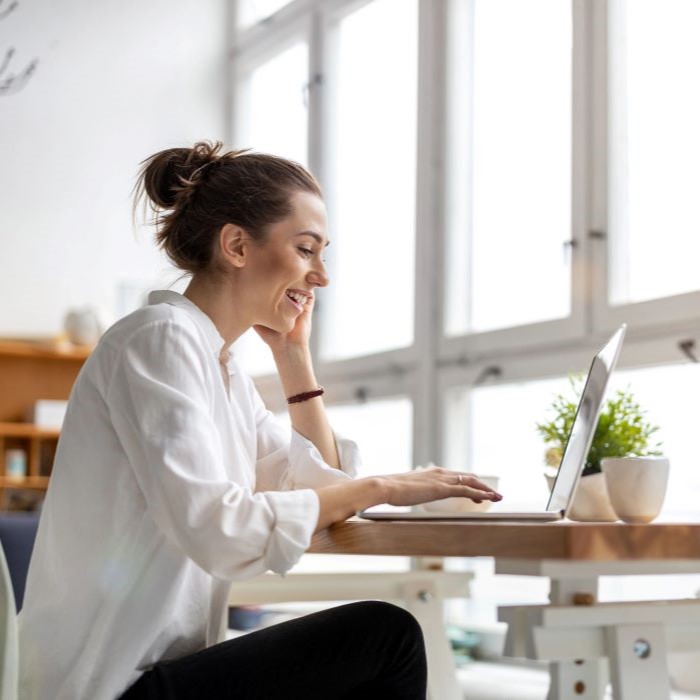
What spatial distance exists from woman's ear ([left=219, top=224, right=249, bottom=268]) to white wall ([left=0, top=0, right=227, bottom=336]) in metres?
3.16

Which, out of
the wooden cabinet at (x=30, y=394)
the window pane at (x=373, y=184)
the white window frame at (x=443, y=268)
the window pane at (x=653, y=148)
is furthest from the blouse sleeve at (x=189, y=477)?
the wooden cabinet at (x=30, y=394)

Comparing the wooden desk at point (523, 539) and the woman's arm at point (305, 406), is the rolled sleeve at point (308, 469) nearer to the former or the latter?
the woman's arm at point (305, 406)

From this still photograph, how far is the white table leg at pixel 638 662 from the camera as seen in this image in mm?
1376

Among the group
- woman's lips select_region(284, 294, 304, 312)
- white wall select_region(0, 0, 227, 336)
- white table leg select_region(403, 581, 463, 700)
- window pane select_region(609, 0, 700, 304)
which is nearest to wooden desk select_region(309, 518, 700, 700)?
woman's lips select_region(284, 294, 304, 312)

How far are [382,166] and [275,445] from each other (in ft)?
8.18

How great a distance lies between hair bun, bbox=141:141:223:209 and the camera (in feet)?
5.74

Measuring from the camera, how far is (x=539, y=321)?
3342 millimetres

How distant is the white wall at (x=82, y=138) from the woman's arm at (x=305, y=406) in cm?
289

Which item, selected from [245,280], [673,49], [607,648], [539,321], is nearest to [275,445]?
[245,280]

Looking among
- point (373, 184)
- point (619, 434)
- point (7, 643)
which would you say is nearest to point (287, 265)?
point (619, 434)

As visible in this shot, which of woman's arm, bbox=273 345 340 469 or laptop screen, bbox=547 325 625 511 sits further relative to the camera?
woman's arm, bbox=273 345 340 469

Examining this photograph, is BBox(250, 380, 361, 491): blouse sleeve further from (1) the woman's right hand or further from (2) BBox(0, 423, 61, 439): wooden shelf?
(2) BBox(0, 423, 61, 439): wooden shelf

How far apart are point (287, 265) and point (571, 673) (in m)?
0.70

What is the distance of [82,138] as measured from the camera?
5.03 meters
